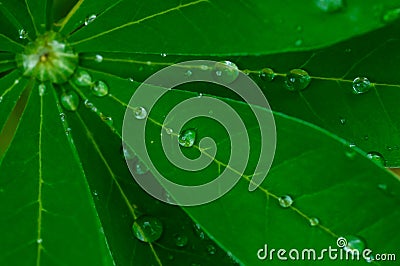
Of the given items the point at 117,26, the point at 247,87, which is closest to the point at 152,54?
the point at 117,26

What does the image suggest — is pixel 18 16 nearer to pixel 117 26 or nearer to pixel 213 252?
pixel 117 26

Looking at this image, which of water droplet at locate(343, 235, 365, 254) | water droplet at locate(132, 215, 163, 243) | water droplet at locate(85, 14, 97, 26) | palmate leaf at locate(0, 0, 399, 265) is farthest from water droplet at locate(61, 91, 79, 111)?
water droplet at locate(343, 235, 365, 254)

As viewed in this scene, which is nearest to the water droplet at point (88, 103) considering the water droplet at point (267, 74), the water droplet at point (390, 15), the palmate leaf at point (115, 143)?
the palmate leaf at point (115, 143)

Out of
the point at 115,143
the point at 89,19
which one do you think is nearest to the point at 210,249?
the point at 115,143

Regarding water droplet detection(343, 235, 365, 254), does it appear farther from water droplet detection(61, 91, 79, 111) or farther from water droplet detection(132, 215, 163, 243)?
water droplet detection(61, 91, 79, 111)

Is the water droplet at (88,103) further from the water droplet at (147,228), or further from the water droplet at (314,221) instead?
the water droplet at (314,221)

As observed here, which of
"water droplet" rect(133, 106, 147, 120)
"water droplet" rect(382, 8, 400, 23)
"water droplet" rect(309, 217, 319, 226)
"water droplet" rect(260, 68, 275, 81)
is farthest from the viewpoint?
"water droplet" rect(260, 68, 275, 81)
